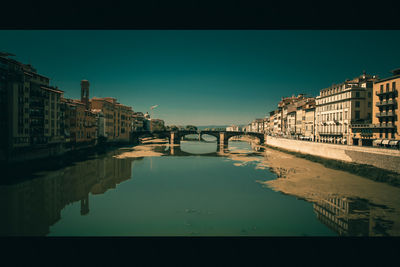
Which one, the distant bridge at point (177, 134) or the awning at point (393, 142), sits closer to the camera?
the awning at point (393, 142)

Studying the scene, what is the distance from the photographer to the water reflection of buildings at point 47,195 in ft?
40.7

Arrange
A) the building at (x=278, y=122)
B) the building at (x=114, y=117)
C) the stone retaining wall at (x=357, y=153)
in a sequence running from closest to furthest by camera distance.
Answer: the stone retaining wall at (x=357, y=153)
the building at (x=114, y=117)
the building at (x=278, y=122)

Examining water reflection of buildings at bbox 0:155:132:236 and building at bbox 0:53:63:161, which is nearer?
water reflection of buildings at bbox 0:155:132:236

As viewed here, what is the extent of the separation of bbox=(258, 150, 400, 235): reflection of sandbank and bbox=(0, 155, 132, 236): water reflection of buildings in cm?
1594

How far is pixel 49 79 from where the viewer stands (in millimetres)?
34562

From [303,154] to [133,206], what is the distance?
1282 inches

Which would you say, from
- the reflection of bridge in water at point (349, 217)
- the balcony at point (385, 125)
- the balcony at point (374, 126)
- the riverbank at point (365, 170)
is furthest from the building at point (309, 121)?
the reflection of bridge in water at point (349, 217)

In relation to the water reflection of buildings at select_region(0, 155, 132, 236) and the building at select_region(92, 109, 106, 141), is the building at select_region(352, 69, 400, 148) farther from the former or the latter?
the building at select_region(92, 109, 106, 141)

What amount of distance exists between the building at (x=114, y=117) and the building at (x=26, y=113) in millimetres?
20542

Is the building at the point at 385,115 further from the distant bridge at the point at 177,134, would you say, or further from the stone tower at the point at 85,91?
the stone tower at the point at 85,91

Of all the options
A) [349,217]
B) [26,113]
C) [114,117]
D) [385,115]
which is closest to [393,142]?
[385,115]

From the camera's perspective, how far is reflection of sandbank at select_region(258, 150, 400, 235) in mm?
14820

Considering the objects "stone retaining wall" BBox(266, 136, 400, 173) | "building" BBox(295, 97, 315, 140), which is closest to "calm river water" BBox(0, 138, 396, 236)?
"stone retaining wall" BBox(266, 136, 400, 173)
